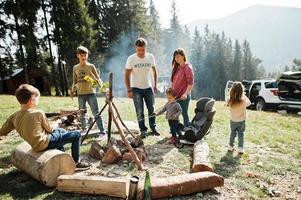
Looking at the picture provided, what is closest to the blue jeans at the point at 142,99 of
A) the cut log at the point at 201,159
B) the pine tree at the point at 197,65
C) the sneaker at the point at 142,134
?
the sneaker at the point at 142,134

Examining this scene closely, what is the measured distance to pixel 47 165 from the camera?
4762 millimetres

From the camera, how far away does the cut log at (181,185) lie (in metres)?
4.41

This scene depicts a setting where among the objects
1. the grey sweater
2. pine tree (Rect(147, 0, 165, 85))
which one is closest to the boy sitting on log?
the grey sweater

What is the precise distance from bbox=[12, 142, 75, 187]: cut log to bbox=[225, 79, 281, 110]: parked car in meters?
13.7

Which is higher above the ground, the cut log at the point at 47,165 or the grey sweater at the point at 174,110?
the grey sweater at the point at 174,110

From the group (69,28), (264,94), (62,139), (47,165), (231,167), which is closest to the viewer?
(47,165)

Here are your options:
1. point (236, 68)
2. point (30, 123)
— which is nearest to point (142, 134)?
point (30, 123)

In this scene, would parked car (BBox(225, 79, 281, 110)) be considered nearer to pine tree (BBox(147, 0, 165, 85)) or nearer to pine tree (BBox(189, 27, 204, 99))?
pine tree (BBox(147, 0, 165, 85))

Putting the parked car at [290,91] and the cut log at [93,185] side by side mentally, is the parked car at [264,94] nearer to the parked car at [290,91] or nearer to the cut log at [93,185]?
the parked car at [290,91]

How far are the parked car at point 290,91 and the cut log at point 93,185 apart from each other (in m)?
13.0

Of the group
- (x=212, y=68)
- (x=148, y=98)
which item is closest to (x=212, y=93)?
(x=212, y=68)

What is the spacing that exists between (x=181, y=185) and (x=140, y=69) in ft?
11.7

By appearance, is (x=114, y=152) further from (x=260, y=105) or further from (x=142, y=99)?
(x=260, y=105)

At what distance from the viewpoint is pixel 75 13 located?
31.2 meters
